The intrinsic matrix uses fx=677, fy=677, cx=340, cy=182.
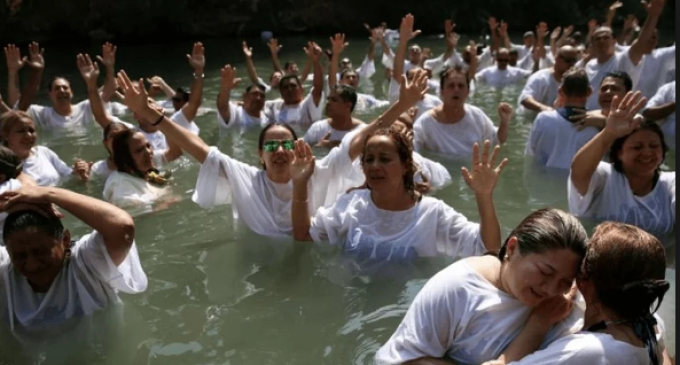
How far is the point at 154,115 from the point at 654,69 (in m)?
6.63

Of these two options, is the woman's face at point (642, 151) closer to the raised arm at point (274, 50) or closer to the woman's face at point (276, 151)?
the woman's face at point (276, 151)

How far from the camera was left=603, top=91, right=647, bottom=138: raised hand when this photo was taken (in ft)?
14.2

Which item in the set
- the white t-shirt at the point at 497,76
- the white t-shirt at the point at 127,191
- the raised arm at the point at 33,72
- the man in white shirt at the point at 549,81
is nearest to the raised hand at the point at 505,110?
the man in white shirt at the point at 549,81

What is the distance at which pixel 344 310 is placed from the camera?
4.28 metres

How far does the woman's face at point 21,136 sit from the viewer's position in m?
6.30

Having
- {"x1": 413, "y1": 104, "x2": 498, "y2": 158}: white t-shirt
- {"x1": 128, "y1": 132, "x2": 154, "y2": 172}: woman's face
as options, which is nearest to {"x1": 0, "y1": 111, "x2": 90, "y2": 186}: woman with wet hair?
{"x1": 128, "y1": 132, "x2": 154, "y2": 172}: woman's face

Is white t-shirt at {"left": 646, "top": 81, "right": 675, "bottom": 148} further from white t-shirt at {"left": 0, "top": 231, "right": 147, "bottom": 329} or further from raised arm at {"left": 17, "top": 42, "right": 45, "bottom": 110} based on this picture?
raised arm at {"left": 17, "top": 42, "right": 45, "bottom": 110}

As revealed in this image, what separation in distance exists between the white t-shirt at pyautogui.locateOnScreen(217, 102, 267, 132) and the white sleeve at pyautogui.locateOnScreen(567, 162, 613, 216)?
18.1 ft

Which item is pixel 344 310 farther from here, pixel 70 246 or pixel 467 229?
pixel 70 246

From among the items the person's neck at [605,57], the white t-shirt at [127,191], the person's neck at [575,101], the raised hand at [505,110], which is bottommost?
the white t-shirt at [127,191]

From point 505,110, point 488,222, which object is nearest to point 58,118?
point 505,110

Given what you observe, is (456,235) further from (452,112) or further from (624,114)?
(452,112)

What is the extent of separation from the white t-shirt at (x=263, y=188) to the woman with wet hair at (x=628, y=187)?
162 centimetres

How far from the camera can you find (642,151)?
471cm
